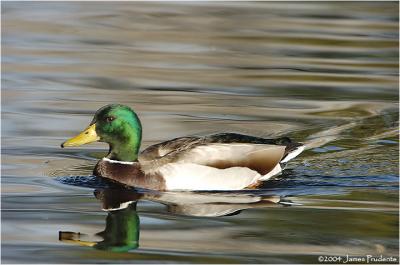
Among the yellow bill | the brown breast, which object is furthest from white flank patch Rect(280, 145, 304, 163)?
the yellow bill

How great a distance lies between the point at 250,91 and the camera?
13359mm

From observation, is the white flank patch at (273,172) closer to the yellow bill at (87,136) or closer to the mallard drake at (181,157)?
the mallard drake at (181,157)

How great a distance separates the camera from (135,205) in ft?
29.6

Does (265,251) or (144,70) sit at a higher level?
(144,70)

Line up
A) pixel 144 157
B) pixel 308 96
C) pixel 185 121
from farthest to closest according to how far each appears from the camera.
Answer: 1. pixel 308 96
2. pixel 185 121
3. pixel 144 157

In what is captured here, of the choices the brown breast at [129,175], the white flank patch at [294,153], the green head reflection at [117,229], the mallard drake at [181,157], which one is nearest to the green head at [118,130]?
the mallard drake at [181,157]

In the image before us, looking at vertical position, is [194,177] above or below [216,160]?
below

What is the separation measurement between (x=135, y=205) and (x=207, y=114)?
333cm

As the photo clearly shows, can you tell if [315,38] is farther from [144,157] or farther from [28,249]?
[28,249]

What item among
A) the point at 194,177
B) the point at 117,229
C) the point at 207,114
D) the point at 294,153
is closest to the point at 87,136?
the point at 194,177

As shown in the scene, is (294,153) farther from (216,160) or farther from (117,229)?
(117,229)

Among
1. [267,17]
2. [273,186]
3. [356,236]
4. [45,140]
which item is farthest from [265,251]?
[267,17]

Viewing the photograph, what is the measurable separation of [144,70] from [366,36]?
4.21 m

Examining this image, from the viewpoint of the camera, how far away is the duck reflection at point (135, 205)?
7.89 m
